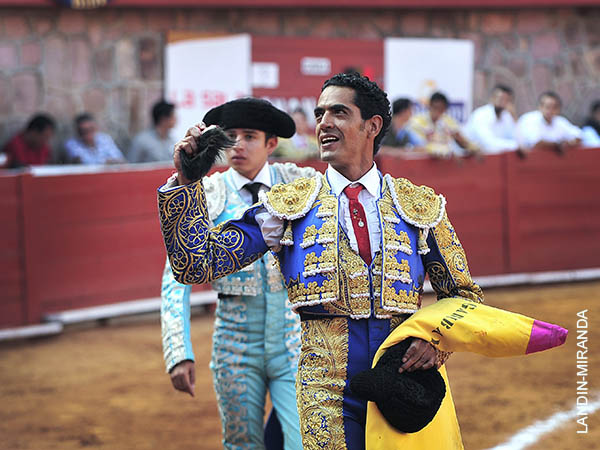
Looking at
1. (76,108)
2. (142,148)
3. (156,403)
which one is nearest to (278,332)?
(156,403)

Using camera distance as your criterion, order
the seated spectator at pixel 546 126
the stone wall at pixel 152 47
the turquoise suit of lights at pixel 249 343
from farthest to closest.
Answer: the seated spectator at pixel 546 126, the stone wall at pixel 152 47, the turquoise suit of lights at pixel 249 343

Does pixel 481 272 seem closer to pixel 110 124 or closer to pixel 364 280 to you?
pixel 110 124

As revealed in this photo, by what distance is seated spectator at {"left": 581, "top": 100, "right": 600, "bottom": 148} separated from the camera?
10.6 metres

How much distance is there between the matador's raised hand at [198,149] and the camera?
2172mm

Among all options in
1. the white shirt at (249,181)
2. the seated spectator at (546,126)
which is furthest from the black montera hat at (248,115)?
the seated spectator at (546,126)

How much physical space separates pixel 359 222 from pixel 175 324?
0.89m

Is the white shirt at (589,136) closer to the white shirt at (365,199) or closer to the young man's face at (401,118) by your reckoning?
the young man's face at (401,118)

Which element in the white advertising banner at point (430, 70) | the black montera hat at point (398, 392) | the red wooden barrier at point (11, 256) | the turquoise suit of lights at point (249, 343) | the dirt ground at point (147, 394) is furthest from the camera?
the white advertising banner at point (430, 70)

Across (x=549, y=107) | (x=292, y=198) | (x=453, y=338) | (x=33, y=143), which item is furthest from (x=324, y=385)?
(x=549, y=107)

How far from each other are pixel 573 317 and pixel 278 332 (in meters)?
4.40

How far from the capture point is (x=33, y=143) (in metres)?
7.83

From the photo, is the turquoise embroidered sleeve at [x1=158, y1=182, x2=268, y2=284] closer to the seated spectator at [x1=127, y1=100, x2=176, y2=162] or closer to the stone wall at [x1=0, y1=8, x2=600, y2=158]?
the seated spectator at [x1=127, y1=100, x2=176, y2=162]

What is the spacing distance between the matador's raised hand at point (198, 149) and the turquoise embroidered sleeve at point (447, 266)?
578mm

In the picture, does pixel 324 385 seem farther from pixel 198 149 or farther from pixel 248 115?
pixel 248 115
